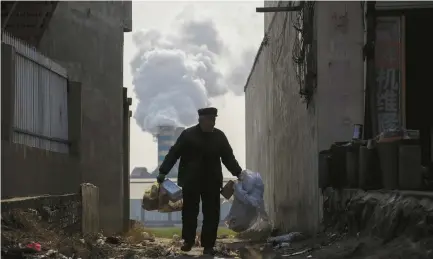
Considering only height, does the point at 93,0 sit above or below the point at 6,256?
above

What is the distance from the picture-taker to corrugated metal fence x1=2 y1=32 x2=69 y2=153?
8414mm

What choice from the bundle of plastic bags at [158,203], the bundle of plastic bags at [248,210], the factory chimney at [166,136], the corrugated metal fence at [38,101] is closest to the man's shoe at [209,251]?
the corrugated metal fence at [38,101]

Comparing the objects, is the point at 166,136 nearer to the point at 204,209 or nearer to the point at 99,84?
the point at 99,84

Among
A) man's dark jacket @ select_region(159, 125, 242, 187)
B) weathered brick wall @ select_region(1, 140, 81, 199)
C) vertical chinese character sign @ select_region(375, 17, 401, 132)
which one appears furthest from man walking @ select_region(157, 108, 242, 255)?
vertical chinese character sign @ select_region(375, 17, 401, 132)

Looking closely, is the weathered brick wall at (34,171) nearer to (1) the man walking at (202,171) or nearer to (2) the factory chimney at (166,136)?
(1) the man walking at (202,171)

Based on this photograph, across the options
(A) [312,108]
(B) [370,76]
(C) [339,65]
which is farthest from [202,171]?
(B) [370,76]

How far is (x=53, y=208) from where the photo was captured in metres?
7.68

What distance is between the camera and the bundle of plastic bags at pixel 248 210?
39.4 feet

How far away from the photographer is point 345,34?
31.8 feet

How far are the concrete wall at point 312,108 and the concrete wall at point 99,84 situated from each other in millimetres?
3785

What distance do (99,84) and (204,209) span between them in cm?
769

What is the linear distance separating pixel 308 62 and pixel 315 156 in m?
1.46

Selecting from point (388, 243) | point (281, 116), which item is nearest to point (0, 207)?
point (388, 243)

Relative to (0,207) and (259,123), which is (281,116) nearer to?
(259,123)
